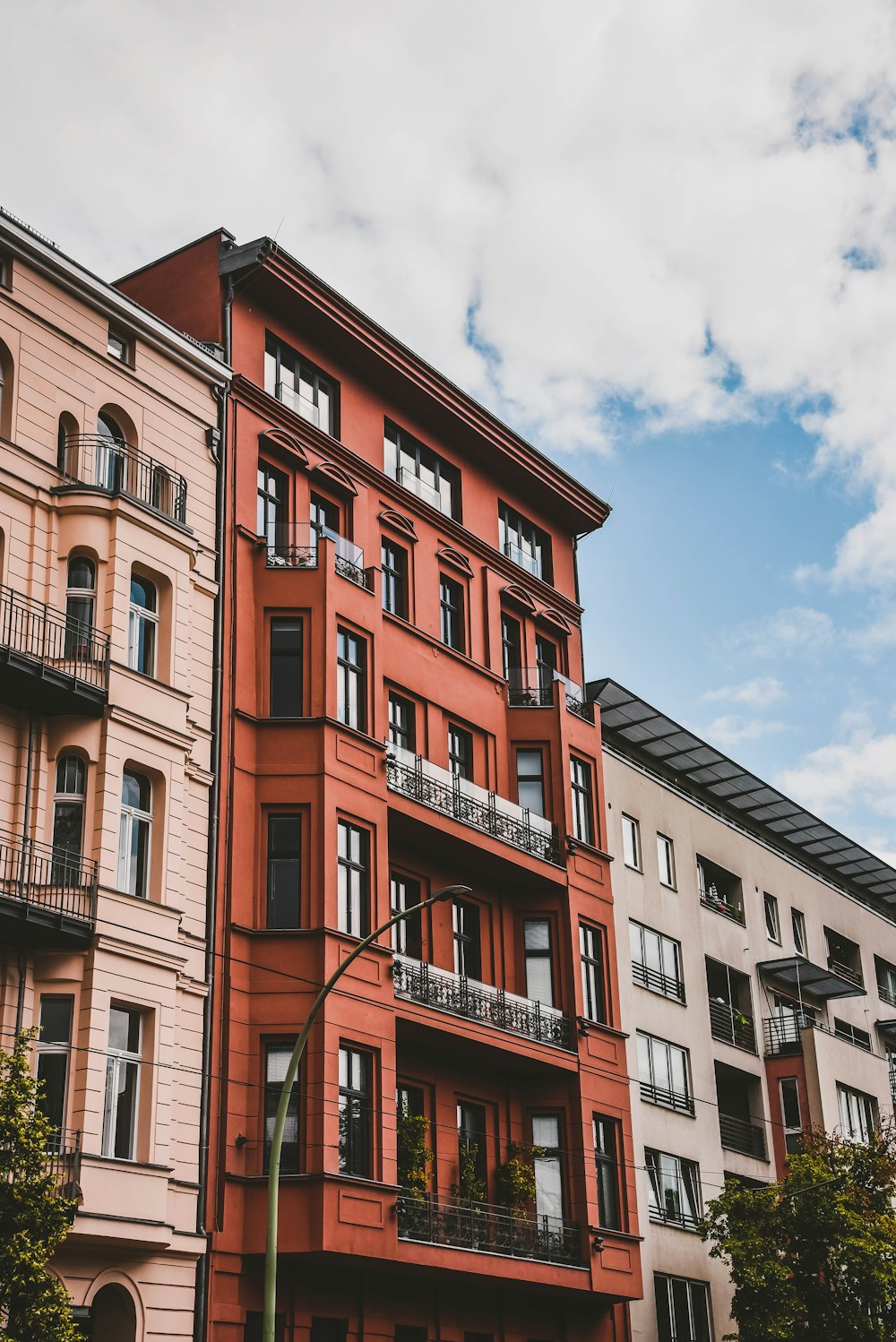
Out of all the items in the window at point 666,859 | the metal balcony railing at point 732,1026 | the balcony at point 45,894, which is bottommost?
the balcony at point 45,894

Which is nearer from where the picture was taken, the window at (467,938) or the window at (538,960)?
the window at (467,938)

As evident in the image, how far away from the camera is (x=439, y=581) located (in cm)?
3934

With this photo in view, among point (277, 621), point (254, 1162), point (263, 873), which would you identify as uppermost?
point (277, 621)

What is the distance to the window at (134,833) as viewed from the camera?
1093 inches

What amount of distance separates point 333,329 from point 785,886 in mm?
26193

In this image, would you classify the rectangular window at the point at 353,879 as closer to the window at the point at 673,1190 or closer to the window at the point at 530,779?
the window at the point at 530,779

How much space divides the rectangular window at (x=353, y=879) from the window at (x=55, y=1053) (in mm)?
6725

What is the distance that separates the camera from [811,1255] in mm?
36219

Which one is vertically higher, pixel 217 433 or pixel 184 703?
pixel 217 433

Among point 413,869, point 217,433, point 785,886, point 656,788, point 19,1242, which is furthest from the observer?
point 785,886

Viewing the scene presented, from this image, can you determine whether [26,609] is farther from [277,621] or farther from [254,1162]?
[254,1162]

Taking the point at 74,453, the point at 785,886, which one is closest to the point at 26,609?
the point at 74,453

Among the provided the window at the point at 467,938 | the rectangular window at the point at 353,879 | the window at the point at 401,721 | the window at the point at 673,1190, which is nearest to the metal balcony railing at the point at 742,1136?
the window at the point at 673,1190

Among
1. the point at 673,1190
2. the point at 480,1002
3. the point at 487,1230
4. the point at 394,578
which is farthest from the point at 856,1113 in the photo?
the point at 394,578
